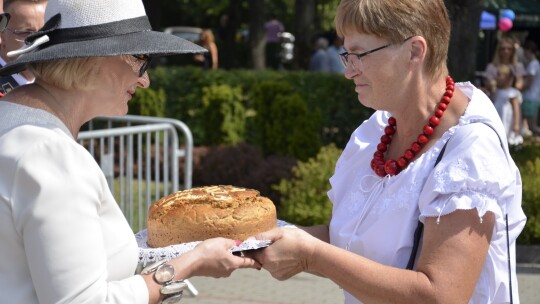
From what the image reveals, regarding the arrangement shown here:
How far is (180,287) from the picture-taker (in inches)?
107

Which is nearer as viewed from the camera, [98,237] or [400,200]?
[98,237]

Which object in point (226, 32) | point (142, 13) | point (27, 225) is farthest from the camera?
point (226, 32)

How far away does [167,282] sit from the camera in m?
2.70

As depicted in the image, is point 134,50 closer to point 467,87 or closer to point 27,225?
point 27,225

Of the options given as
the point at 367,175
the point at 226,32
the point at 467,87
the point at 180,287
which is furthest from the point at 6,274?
the point at 226,32

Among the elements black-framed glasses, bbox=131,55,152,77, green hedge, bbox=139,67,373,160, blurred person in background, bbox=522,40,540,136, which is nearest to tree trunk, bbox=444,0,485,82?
green hedge, bbox=139,67,373,160

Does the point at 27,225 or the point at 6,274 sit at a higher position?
the point at 27,225

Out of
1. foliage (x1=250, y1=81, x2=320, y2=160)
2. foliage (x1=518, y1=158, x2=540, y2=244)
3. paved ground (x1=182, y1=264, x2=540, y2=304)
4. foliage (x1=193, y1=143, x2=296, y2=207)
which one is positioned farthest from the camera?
foliage (x1=250, y1=81, x2=320, y2=160)

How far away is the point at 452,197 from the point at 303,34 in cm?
2276

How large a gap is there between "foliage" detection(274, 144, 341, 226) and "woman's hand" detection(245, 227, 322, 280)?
604 cm

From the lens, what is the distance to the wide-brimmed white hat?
253cm

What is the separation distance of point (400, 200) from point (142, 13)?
0.97 m

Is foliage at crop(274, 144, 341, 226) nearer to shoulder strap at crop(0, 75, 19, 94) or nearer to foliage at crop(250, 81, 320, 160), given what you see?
foliage at crop(250, 81, 320, 160)

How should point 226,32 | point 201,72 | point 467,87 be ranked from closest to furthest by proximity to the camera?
point 467,87
point 201,72
point 226,32
